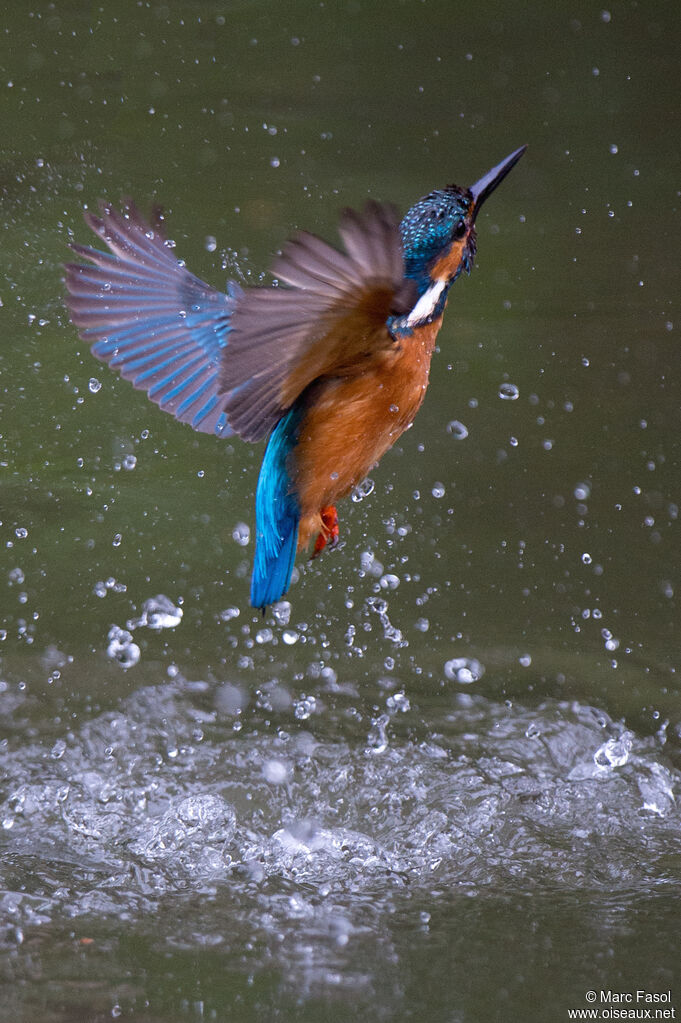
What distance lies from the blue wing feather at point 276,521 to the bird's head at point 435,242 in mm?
257

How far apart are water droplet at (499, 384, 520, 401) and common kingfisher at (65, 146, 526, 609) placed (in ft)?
2.02

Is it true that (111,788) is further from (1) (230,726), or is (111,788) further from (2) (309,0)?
(2) (309,0)

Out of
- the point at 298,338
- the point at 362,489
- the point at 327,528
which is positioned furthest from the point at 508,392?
the point at 298,338

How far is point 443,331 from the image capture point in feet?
8.97

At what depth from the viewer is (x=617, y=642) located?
102 inches

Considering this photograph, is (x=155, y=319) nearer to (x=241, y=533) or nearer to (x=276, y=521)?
(x=276, y=521)

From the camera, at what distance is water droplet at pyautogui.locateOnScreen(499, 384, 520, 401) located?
241cm

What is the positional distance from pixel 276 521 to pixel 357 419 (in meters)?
0.22

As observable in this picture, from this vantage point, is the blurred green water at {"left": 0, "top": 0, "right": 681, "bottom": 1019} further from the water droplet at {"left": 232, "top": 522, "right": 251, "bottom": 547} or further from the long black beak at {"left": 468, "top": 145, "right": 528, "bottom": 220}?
the long black beak at {"left": 468, "top": 145, "right": 528, "bottom": 220}

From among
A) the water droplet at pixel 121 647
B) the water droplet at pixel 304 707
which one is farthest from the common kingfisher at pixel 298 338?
the water droplet at pixel 121 647

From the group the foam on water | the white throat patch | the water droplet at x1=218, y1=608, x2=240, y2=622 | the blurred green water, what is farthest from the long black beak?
the water droplet at x1=218, y1=608, x2=240, y2=622

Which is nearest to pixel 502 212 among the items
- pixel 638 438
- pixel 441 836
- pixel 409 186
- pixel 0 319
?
pixel 409 186

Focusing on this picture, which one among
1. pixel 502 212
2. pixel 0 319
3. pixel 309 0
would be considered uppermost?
pixel 309 0

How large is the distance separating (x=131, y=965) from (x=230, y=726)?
1.00 meters
